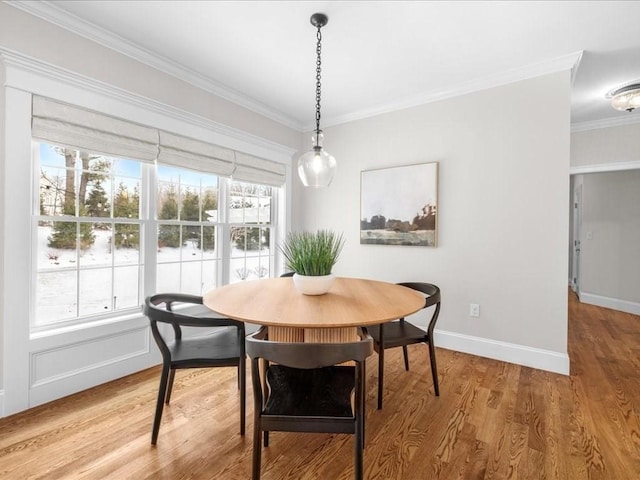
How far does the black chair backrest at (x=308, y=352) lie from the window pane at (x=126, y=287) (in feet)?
6.35

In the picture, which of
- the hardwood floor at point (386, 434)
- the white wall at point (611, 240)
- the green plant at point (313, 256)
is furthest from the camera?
the white wall at point (611, 240)

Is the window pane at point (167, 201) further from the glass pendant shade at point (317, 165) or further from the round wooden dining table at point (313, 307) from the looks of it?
the glass pendant shade at point (317, 165)

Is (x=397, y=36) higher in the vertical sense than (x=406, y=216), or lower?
higher

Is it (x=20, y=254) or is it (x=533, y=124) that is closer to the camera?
(x=20, y=254)

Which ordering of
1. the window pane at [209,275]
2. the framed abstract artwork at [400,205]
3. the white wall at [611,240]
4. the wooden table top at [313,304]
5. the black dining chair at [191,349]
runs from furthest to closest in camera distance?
1. the white wall at [611,240]
2. the framed abstract artwork at [400,205]
3. the window pane at [209,275]
4. the black dining chair at [191,349]
5. the wooden table top at [313,304]

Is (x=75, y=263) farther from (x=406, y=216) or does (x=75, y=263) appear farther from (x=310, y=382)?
(x=406, y=216)

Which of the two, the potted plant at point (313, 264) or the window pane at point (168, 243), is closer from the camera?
the potted plant at point (313, 264)

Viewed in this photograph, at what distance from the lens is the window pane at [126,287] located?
99.1 inches

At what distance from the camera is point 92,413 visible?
1980mm

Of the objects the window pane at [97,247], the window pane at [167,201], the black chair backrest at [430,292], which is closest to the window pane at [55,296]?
the window pane at [97,247]

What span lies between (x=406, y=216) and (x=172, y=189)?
7.93 feet

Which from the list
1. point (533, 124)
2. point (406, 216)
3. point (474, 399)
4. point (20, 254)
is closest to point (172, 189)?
point (20, 254)

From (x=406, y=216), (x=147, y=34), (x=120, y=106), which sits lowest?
(x=406, y=216)

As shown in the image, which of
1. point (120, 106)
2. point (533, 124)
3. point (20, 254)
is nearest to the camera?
point (20, 254)
